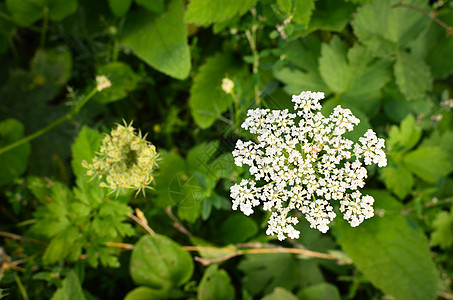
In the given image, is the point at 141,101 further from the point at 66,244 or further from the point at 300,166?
the point at 300,166

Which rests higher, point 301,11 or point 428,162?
point 301,11

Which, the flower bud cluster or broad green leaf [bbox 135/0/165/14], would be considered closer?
the flower bud cluster

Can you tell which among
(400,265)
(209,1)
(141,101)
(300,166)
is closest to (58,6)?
(141,101)

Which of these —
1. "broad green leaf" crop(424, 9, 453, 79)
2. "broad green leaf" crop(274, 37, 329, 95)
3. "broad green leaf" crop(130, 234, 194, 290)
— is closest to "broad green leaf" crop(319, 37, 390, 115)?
"broad green leaf" crop(274, 37, 329, 95)

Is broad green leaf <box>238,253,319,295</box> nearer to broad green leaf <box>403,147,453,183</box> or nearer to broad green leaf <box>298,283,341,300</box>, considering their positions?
broad green leaf <box>298,283,341,300</box>

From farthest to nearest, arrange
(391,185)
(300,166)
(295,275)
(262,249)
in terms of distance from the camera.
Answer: (295,275), (262,249), (391,185), (300,166)

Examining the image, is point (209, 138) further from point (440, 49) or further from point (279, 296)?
point (440, 49)

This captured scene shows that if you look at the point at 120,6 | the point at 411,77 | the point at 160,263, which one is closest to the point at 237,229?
the point at 160,263
